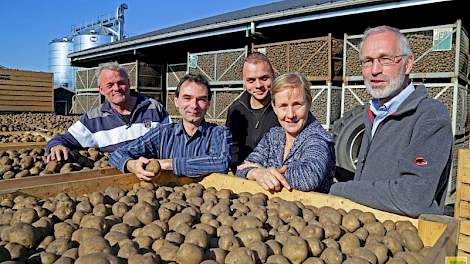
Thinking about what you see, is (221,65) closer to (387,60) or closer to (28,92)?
(387,60)

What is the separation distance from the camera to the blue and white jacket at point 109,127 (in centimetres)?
405

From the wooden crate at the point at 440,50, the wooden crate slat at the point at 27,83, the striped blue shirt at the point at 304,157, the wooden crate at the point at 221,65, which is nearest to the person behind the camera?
the striped blue shirt at the point at 304,157

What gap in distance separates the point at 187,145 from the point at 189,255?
1.62 meters

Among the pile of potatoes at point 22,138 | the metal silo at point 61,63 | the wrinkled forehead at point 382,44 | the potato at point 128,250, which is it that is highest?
the metal silo at point 61,63

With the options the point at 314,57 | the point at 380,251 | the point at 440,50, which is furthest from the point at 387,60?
the point at 314,57

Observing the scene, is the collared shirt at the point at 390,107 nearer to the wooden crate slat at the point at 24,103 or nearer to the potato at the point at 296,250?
the potato at the point at 296,250

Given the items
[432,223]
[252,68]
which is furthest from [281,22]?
[432,223]

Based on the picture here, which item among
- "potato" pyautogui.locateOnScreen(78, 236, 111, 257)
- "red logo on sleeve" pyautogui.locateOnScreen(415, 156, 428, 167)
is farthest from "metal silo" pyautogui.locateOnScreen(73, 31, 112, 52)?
"red logo on sleeve" pyautogui.locateOnScreen(415, 156, 428, 167)

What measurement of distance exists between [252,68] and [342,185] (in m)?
1.54

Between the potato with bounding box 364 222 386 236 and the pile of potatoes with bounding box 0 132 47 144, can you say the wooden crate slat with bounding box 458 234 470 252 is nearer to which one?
the potato with bounding box 364 222 386 236

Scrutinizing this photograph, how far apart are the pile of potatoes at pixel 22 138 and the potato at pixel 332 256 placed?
214 inches

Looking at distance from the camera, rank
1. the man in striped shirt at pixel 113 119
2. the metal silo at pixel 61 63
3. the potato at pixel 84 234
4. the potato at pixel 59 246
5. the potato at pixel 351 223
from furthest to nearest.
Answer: the metal silo at pixel 61 63
the man in striped shirt at pixel 113 119
the potato at pixel 351 223
the potato at pixel 84 234
the potato at pixel 59 246

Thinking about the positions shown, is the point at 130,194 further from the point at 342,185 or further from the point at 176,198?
the point at 342,185

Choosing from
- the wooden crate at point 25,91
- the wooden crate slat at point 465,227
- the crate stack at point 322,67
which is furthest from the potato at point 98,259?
the wooden crate at point 25,91
